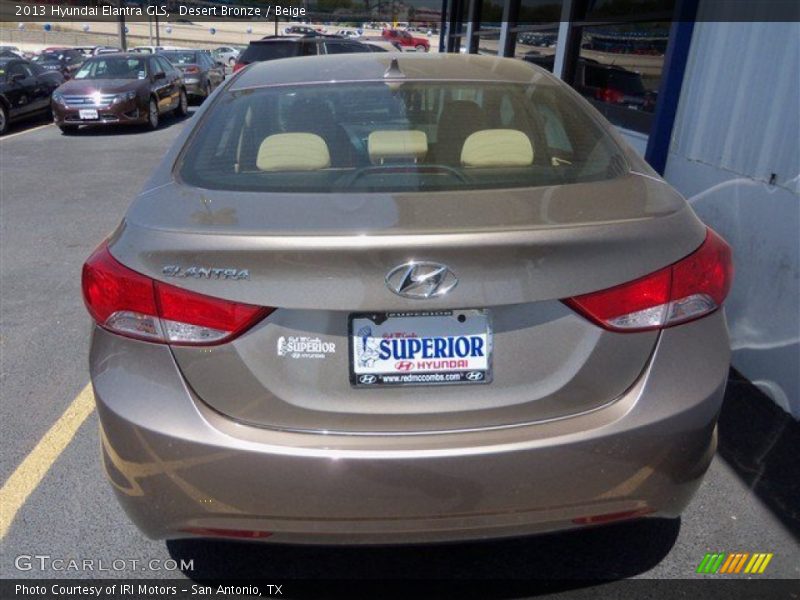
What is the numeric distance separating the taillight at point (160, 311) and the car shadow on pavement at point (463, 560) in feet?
3.20

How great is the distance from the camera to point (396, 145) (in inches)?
104

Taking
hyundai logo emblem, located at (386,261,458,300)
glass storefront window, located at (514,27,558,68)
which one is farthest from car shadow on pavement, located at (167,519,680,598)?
glass storefront window, located at (514,27,558,68)

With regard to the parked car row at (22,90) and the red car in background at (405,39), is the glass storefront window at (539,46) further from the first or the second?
the red car in background at (405,39)

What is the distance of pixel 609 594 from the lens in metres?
2.44

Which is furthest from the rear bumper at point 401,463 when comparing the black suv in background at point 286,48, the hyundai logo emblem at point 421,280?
the black suv in background at point 286,48

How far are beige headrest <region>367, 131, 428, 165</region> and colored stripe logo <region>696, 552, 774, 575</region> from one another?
1.77 m

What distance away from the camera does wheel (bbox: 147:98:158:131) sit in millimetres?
15206

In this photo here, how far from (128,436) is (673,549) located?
76.1 inches

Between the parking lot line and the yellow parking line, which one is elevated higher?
the yellow parking line

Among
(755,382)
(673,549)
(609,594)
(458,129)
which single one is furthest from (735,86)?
(609,594)

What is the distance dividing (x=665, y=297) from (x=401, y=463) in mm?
853

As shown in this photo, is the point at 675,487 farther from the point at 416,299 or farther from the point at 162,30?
the point at 162,30

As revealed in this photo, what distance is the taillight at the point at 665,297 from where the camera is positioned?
1.94m

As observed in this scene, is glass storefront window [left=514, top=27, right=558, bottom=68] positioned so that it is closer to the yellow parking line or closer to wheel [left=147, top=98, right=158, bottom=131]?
the yellow parking line
